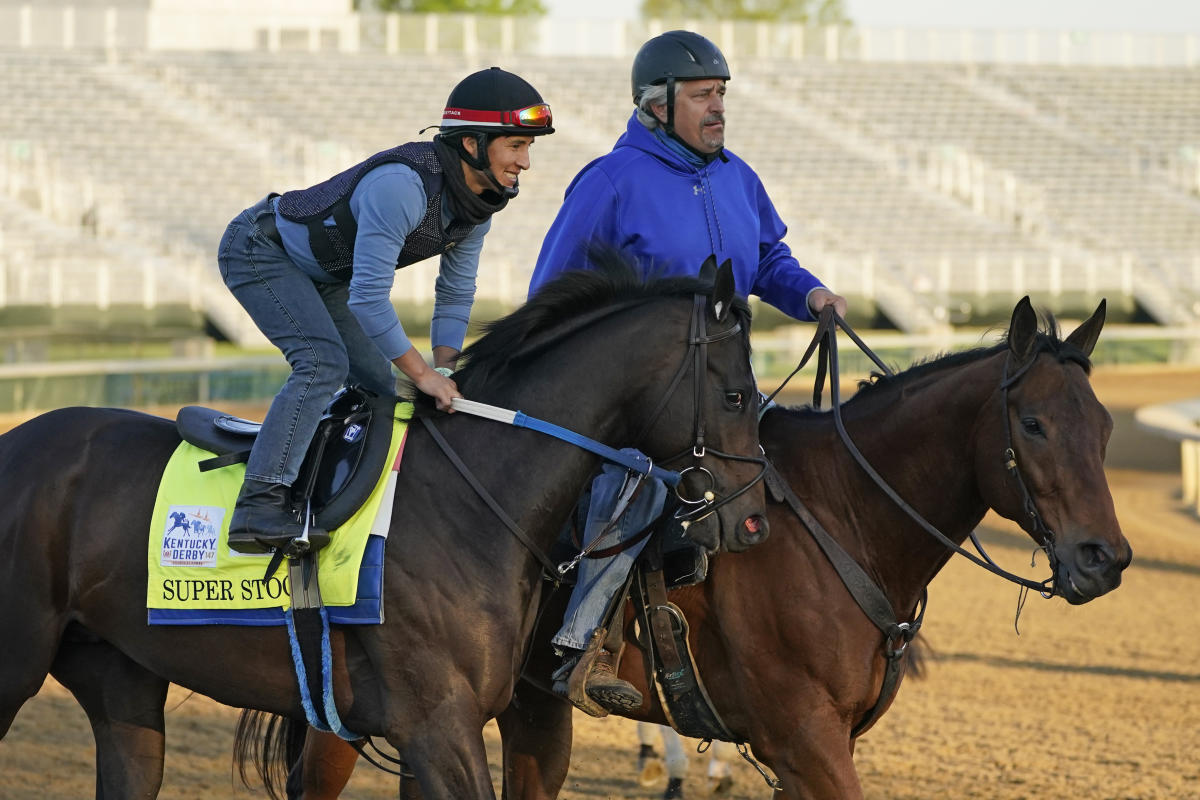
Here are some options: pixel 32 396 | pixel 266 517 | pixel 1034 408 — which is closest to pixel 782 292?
pixel 1034 408

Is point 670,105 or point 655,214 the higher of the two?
point 670,105

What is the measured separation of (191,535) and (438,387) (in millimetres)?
697

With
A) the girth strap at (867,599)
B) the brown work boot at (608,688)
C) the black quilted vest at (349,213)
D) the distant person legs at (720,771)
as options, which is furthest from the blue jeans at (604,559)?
the distant person legs at (720,771)

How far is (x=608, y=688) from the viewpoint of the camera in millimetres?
3795

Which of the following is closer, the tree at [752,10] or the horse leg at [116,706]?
the horse leg at [116,706]

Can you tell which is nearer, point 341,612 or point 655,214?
point 341,612

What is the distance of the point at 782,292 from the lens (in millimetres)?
4637

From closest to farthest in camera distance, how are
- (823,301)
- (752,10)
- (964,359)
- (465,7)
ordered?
(964,359) < (823,301) < (465,7) < (752,10)

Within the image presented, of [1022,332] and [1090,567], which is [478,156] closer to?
[1022,332]

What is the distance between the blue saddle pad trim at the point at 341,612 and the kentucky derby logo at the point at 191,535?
123mm

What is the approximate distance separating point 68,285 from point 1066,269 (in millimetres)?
15965

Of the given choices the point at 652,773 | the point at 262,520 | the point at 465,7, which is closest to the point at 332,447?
the point at 262,520

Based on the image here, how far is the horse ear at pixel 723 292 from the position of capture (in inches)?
133

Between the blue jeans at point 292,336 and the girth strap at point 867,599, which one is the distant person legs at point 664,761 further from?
the blue jeans at point 292,336
